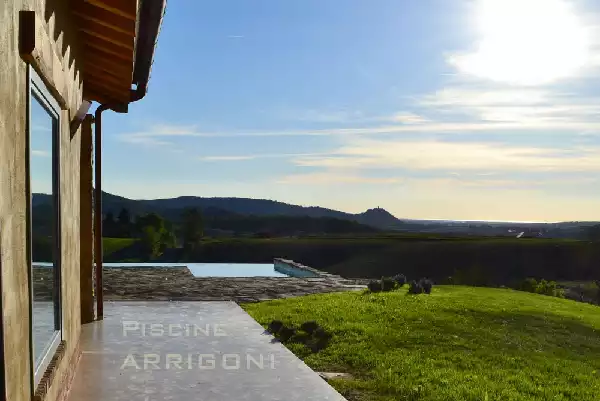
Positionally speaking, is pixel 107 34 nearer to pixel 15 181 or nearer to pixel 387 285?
pixel 15 181

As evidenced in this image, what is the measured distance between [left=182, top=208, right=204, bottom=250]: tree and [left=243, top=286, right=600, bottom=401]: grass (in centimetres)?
2676

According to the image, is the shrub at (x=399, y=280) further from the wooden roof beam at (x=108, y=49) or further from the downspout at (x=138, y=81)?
the wooden roof beam at (x=108, y=49)

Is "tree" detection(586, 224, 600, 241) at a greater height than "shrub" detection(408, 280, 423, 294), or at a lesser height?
greater

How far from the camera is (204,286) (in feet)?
52.7

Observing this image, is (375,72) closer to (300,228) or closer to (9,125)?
(9,125)

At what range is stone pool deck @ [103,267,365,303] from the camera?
556 inches

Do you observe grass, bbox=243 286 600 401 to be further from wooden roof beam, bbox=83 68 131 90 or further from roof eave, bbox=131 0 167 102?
wooden roof beam, bbox=83 68 131 90

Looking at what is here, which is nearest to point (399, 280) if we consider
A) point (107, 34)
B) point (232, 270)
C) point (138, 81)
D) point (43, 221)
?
point (232, 270)

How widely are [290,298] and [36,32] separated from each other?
1152 centimetres

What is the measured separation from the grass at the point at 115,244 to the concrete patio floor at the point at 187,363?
25.7 meters

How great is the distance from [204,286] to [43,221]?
37.7 feet

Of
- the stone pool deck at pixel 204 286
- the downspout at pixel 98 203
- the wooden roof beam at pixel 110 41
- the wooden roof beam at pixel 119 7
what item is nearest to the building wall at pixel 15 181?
the wooden roof beam at pixel 119 7

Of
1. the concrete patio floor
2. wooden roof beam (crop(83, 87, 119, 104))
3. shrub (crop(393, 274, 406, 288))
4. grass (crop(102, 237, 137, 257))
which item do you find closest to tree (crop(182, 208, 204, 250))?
grass (crop(102, 237, 137, 257))

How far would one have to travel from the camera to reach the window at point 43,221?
3904 millimetres
